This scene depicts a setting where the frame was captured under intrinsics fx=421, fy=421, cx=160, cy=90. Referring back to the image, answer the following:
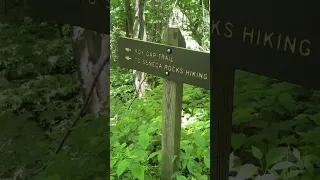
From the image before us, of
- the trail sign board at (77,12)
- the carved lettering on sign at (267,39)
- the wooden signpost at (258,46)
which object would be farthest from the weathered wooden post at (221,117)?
the trail sign board at (77,12)

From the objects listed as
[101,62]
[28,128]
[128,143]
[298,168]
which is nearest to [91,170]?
[28,128]

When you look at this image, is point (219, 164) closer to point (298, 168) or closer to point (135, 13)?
point (298, 168)

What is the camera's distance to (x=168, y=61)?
2182mm

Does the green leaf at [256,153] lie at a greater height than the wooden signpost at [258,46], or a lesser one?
lesser

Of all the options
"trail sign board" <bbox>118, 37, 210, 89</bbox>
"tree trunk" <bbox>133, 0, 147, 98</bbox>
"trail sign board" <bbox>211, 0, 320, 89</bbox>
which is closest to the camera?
"trail sign board" <bbox>211, 0, 320, 89</bbox>

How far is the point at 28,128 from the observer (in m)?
1.76

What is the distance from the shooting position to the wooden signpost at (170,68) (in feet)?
6.72

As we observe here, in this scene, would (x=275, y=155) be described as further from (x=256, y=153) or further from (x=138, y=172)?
(x=138, y=172)

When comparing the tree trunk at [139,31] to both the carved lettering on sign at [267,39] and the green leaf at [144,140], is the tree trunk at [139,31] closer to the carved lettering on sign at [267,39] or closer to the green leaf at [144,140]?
the green leaf at [144,140]

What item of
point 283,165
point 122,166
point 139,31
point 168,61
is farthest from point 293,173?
→ point 139,31

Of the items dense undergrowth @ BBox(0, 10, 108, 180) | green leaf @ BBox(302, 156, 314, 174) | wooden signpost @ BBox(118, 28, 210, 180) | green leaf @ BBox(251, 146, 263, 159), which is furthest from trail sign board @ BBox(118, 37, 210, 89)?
green leaf @ BBox(302, 156, 314, 174)

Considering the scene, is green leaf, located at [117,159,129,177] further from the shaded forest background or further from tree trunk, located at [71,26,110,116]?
tree trunk, located at [71,26,110,116]

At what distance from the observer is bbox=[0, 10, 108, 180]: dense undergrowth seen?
1622mm

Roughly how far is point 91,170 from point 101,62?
0.45 meters
